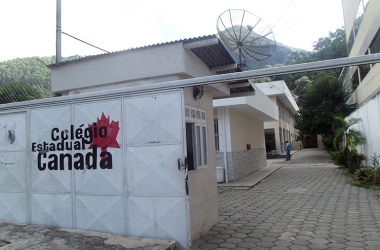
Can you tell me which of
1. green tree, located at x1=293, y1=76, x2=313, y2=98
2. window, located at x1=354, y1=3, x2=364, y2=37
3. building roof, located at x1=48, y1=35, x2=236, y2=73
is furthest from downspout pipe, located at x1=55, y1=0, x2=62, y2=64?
green tree, located at x1=293, y1=76, x2=313, y2=98

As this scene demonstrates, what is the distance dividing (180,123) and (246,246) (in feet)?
7.09

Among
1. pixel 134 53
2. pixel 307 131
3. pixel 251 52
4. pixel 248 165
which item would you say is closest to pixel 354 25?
pixel 307 131

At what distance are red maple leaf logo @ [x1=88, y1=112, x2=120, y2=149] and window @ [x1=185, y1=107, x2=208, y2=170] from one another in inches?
49.3

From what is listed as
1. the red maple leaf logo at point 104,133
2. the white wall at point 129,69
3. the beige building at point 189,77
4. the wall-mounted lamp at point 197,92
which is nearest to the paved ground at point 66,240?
the beige building at point 189,77

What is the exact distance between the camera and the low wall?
12461mm

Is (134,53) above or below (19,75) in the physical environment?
below

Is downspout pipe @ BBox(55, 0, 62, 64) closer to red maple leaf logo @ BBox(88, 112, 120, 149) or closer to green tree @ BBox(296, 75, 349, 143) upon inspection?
red maple leaf logo @ BBox(88, 112, 120, 149)

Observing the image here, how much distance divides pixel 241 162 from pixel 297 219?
24.1 feet

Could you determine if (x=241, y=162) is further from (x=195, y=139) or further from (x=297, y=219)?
(x=195, y=139)

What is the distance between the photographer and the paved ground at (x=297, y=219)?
4848mm

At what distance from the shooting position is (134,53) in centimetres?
614

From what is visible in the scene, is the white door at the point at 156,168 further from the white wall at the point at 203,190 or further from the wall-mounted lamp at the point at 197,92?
the wall-mounted lamp at the point at 197,92

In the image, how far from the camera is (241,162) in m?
13.6

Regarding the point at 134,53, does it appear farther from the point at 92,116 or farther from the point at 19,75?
the point at 19,75
